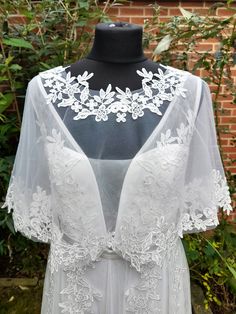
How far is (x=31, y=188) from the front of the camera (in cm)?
130

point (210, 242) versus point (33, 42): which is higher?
point (33, 42)

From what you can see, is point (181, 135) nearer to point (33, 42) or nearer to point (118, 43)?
point (118, 43)

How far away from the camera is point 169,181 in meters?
1.15

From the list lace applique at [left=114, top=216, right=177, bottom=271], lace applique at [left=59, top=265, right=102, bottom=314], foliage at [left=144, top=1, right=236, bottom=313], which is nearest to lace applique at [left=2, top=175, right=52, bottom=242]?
lace applique at [left=59, top=265, right=102, bottom=314]

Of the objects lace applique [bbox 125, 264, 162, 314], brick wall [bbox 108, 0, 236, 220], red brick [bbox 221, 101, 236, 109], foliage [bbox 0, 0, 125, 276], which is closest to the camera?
lace applique [bbox 125, 264, 162, 314]

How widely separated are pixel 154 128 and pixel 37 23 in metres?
1.37

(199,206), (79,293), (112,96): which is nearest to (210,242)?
(199,206)

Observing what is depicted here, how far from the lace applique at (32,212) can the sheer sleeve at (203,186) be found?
0.43 metres

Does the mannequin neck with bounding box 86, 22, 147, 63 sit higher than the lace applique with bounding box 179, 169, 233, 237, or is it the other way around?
the mannequin neck with bounding box 86, 22, 147, 63

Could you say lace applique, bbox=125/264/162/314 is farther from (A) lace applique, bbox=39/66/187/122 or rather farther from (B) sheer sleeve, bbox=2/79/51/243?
(A) lace applique, bbox=39/66/187/122

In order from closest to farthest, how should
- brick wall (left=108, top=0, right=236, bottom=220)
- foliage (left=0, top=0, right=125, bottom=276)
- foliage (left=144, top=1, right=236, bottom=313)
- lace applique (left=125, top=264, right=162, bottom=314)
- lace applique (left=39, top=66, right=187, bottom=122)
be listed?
lace applique (left=39, top=66, right=187, bottom=122), lace applique (left=125, top=264, right=162, bottom=314), foliage (left=0, top=0, right=125, bottom=276), foliage (left=144, top=1, right=236, bottom=313), brick wall (left=108, top=0, right=236, bottom=220)

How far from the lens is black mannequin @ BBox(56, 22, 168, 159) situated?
3.72 ft

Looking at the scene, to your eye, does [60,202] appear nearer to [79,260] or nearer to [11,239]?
[79,260]

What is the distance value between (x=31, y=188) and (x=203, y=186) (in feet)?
1.83
